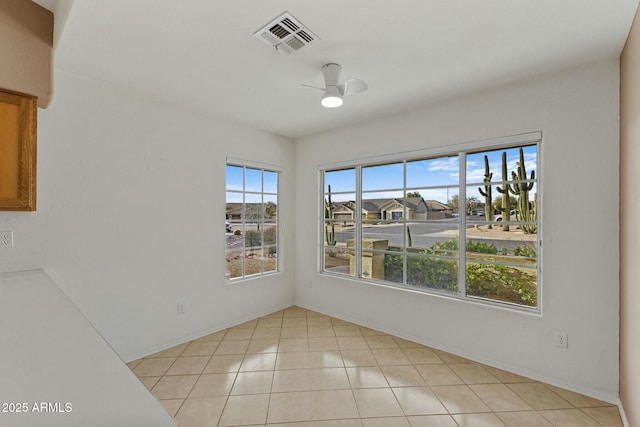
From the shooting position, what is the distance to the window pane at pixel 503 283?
2584 millimetres

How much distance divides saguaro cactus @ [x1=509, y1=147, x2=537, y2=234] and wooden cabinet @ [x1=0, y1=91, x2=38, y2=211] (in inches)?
158

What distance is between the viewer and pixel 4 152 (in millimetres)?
1981

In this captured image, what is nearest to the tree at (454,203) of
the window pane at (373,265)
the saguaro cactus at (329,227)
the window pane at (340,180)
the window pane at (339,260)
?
the window pane at (373,265)

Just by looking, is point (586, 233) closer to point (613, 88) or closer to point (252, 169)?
point (613, 88)

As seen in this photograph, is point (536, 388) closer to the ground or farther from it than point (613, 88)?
closer to the ground

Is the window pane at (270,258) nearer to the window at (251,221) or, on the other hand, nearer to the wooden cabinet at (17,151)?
the window at (251,221)

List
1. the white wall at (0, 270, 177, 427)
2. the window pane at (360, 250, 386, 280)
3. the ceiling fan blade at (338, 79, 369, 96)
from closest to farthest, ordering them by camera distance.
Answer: the white wall at (0, 270, 177, 427), the ceiling fan blade at (338, 79, 369, 96), the window pane at (360, 250, 386, 280)

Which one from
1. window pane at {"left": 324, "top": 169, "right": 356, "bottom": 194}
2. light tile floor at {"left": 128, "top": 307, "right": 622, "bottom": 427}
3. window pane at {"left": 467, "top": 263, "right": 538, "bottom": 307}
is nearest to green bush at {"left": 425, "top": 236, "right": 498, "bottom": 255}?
window pane at {"left": 467, "top": 263, "right": 538, "bottom": 307}

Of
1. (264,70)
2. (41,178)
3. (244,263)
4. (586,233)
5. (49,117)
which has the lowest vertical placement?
(244,263)

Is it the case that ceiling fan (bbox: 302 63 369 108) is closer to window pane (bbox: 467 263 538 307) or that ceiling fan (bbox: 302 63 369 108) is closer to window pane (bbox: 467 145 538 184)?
window pane (bbox: 467 145 538 184)

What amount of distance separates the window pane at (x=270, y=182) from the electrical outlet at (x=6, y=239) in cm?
260

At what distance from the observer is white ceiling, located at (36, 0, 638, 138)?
165 centimetres

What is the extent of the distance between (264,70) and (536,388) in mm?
3452

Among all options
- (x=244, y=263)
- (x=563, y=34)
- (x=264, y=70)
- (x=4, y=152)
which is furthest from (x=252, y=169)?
(x=563, y=34)
